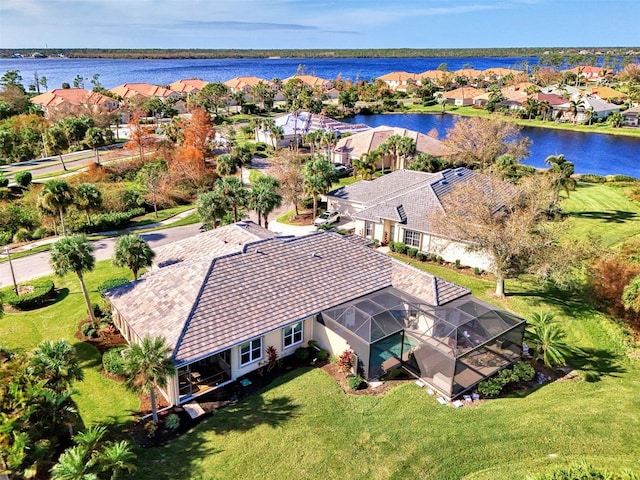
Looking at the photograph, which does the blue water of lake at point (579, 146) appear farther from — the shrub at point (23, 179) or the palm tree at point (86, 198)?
the shrub at point (23, 179)

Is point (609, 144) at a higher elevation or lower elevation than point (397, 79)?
lower

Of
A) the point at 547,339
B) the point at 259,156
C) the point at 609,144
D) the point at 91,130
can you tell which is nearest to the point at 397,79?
the point at 609,144

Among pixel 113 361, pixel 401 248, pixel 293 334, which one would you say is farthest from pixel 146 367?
pixel 401 248

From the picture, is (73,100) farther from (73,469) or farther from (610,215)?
(73,469)

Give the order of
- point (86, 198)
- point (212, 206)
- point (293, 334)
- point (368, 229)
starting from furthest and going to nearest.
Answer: point (368, 229), point (86, 198), point (212, 206), point (293, 334)

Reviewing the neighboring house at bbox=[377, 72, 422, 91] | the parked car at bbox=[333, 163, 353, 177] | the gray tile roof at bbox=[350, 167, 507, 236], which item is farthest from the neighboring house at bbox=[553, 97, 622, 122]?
the gray tile roof at bbox=[350, 167, 507, 236]

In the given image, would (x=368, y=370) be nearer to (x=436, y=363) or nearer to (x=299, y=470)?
(x=436, y=363)

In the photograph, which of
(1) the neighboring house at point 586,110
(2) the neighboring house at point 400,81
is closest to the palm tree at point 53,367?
(1) the neighboring house at point 586,110

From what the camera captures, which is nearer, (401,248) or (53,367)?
(53,367)

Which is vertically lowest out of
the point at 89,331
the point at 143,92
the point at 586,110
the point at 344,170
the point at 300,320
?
the point at 89,331
